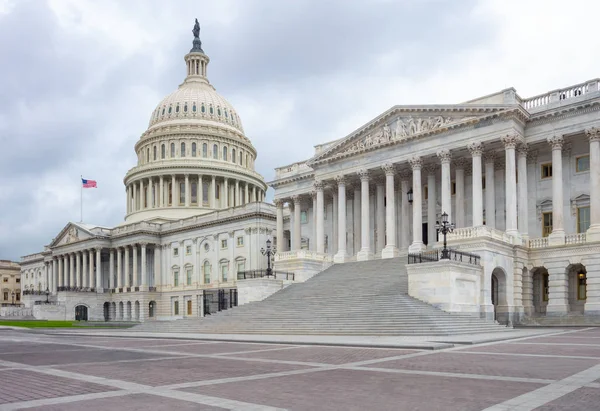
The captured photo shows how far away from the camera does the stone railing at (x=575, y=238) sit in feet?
→ 146

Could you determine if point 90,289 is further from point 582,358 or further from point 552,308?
point 582,358

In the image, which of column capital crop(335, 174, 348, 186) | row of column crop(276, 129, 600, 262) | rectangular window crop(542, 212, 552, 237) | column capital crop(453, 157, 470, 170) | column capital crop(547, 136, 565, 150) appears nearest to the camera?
row of column crop(276, 129, 600, 262)

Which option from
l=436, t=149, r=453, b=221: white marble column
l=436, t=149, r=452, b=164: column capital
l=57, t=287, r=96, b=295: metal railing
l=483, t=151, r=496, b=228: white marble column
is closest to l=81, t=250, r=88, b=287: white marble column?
l=57, t=287, r=96, b=295: metal railing

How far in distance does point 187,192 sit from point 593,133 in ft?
260

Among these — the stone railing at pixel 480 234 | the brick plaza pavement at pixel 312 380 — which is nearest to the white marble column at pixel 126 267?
the stone railing at pixel 480 234

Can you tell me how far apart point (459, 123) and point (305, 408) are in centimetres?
4175

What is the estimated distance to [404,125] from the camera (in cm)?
5428

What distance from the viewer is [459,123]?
49500 millimetres

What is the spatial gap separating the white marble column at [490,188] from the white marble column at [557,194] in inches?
212

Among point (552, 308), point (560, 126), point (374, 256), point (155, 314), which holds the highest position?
point (560, 126)

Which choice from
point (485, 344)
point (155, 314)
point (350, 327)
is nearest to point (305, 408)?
point (485, 344)

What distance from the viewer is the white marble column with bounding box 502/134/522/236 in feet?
153

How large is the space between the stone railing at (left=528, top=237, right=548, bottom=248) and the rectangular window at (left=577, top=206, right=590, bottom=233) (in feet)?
10.5

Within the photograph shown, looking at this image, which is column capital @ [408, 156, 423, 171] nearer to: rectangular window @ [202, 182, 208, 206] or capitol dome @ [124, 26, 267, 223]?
capitol dome @ [124, 26, 267, 223]
